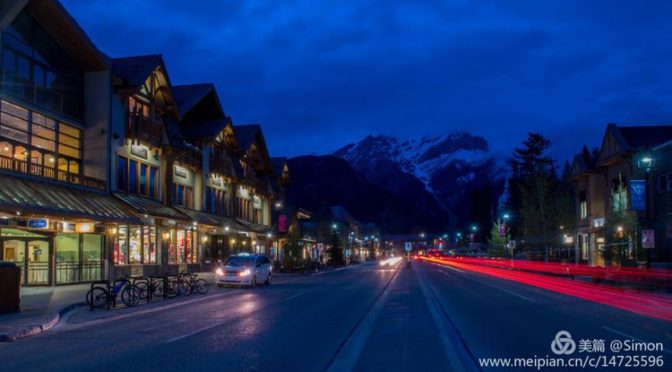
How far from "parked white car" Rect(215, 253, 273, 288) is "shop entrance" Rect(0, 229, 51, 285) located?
7686mm

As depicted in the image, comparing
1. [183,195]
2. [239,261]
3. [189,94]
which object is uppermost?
[189,94]

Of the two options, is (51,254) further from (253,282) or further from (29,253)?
(253,282)

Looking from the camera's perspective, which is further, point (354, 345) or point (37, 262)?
point (37, 262)

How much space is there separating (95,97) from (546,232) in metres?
46.7

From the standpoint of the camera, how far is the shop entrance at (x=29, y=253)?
28.0m

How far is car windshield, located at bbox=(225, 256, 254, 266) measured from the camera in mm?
33094

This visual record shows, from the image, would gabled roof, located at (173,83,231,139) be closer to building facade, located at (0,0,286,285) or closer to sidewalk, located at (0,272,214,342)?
building facade, located at (0,0,286,285)

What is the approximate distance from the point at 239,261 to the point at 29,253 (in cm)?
951

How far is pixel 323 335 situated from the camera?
1370 cm

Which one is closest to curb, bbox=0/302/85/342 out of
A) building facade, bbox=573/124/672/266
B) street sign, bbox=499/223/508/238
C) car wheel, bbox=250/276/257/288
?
car wheel, bbox=250/276/257/288

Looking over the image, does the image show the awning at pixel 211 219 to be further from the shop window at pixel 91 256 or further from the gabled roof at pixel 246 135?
the shop window at pixel 91 256

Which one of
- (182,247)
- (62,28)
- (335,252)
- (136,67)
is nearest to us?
(62,28)

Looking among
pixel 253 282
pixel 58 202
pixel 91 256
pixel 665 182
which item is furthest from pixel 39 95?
pixel 665 182

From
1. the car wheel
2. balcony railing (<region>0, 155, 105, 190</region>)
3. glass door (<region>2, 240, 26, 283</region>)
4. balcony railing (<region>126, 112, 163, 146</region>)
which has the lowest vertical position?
the car wheel
